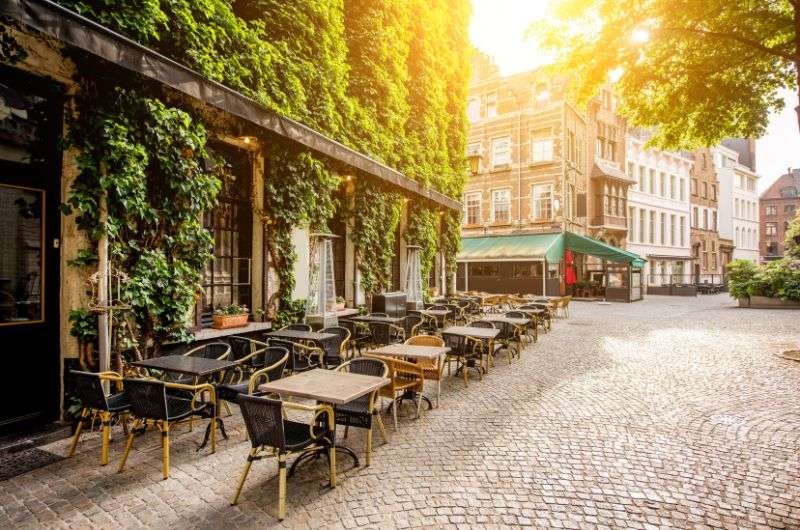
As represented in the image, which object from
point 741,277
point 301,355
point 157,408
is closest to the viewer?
point 157,408

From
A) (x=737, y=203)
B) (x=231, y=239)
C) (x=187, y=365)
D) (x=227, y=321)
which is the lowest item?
(x=187, y=365)

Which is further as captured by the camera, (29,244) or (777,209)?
(777,209)

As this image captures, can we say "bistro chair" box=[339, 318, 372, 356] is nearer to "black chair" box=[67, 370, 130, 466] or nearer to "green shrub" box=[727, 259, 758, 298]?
"black chair" box=[67, 370, 130, 466]

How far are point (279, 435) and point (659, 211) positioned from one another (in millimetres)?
38516

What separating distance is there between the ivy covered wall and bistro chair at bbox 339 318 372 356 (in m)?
1.59

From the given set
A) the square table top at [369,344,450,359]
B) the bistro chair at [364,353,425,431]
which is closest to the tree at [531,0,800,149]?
the square table top at [369,344,450,359]

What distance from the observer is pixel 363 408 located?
4406mm

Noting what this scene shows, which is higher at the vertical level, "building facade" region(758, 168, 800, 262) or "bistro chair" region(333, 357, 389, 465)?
"building facade" region(758, 168, 800, 262)

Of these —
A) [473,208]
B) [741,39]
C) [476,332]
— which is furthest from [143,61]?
[473,208]

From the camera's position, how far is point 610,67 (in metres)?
8.91

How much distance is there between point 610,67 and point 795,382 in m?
6.70

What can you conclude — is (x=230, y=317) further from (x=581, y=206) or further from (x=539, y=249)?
(x=581, y=206)

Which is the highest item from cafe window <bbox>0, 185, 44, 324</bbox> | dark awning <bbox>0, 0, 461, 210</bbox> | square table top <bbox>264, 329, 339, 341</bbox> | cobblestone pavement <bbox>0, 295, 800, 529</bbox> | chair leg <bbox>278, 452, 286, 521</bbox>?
dark awning <bbox>0, 0, 461, 210</bbox>

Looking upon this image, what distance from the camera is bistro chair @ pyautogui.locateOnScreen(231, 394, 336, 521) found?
10.8 feet
